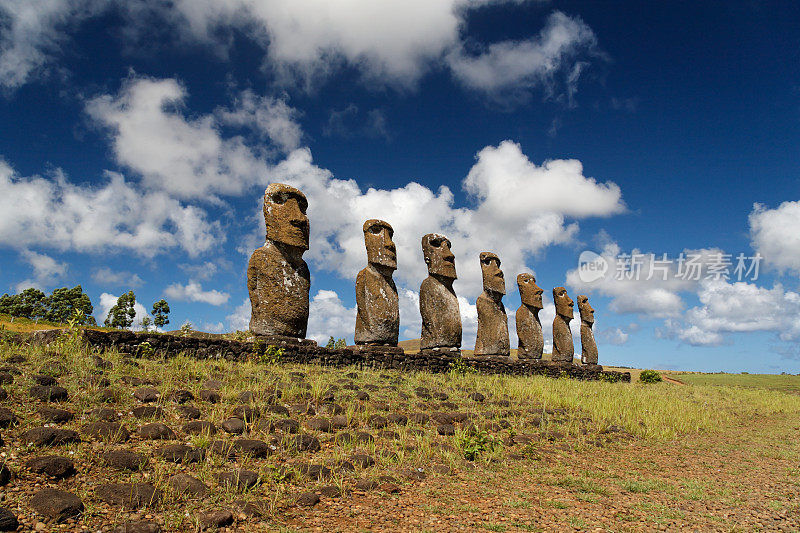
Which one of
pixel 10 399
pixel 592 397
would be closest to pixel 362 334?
pixel 592 397

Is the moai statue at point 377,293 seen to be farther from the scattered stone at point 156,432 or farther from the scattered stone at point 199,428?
the scattered stone at point 156,432

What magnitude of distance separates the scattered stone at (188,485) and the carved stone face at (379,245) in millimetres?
9790

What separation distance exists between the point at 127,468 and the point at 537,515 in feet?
14.0

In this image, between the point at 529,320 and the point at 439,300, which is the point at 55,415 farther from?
the point at 529,320

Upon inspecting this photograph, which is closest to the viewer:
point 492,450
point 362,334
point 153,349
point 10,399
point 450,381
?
point 10,399

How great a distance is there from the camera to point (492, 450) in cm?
704

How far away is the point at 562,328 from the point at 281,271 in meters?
16.0

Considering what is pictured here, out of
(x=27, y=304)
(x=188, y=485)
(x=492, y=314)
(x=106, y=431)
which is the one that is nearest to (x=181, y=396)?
(x=106, y=431)

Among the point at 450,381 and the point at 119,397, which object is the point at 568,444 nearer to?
the point at 450,381

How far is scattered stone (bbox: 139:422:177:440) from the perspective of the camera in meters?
5.59

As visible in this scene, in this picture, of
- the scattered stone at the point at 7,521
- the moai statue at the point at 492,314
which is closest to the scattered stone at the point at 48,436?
the scattered stone at the point at 7,521

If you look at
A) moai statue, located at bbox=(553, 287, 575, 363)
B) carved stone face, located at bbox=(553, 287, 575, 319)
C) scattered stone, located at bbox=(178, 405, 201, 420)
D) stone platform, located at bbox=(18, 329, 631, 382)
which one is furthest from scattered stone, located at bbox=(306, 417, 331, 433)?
carved stone face, located at bbox=(553, 287, 575, 319)

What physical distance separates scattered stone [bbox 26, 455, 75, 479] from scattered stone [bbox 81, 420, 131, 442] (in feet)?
2.51

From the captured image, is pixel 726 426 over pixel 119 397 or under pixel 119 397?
under
